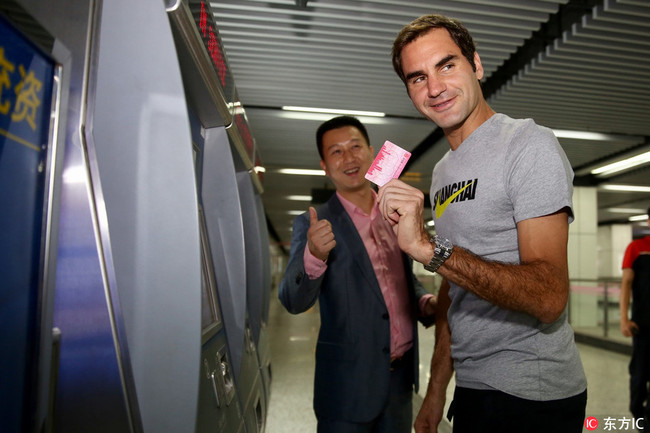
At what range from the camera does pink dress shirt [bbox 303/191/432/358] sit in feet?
6.55

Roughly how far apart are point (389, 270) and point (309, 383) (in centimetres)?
318

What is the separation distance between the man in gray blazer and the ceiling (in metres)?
1.77

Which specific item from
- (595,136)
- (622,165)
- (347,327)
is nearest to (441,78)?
(347,327)

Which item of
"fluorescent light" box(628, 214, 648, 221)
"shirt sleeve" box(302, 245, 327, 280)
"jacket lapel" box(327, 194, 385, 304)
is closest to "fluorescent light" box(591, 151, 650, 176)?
"jacket lapel" box(327, 194, 385, 304)

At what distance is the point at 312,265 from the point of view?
71.2 inches

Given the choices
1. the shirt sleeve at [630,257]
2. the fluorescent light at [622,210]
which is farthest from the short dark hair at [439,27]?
the fluorescent light at [622,210]

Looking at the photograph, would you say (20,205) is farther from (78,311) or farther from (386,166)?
(386,166)

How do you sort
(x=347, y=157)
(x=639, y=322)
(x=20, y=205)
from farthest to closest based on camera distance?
(x=639, y=322) < (x=347, y=157) < (x=20, y=205)

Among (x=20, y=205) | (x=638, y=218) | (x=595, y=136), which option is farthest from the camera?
(x=638, y=218)

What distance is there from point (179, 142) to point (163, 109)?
0.09 metres

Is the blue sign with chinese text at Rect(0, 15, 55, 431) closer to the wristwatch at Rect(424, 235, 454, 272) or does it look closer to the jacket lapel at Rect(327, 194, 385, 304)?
the wristwatch at Rect(424, 235, 454, 272)

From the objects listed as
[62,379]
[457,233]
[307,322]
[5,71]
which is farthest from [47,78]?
[307,322]

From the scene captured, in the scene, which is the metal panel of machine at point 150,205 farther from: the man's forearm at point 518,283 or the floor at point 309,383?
the floor at point 309,383

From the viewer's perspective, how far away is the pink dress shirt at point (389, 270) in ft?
6.55
